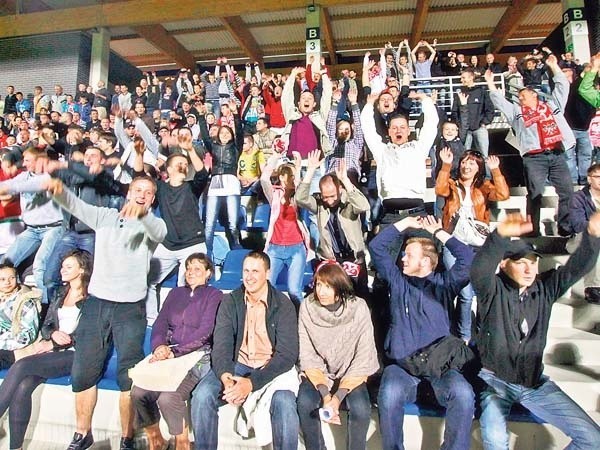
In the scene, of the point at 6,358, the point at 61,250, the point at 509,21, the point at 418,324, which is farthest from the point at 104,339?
the point at 509,21

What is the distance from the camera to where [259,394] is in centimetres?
237

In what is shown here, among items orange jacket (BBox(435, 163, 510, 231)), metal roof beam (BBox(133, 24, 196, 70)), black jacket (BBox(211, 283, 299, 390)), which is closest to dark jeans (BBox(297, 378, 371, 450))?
black jacket (BBox(211, 283, 299, 390))

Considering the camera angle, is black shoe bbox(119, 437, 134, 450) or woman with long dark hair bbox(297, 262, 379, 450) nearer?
woman with long dark hair bbox(297, 262, 379, 450)

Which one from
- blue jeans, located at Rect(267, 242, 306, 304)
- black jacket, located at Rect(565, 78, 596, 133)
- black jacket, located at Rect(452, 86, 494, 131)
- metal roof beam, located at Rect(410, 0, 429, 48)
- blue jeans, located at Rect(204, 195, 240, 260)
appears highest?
metal roof beam, located at Rect(410, 0, 429, 48)

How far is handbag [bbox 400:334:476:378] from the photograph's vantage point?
236 cm

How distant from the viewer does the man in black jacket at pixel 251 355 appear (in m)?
2.26

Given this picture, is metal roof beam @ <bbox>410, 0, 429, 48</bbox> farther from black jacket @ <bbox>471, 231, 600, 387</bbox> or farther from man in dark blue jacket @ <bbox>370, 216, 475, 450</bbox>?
black jacket @ <bbox>471, 231, 600, 387</bbox>

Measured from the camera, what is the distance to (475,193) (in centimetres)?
333

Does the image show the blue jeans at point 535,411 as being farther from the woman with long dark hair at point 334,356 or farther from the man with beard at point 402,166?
the man with beard at point 402,166

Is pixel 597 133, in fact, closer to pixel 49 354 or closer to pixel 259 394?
pixel 259 394

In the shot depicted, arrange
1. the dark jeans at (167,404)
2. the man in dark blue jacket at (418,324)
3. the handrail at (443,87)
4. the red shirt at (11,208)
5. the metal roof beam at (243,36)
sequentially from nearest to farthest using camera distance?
the man in dark blue jacket at (418,324) → the dark jeans at (167,404) → the red shirt at (11,208) → the handrail at (443,87) → the metal roof beam at (243,36)

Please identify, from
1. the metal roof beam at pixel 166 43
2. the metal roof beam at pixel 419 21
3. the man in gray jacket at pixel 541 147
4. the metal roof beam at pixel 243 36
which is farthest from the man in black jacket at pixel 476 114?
the metal roof beam at pixel 166 43

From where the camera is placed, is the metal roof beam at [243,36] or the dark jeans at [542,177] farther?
the metal roof beam at [243,36]

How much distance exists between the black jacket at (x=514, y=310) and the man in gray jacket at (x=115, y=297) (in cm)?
211
